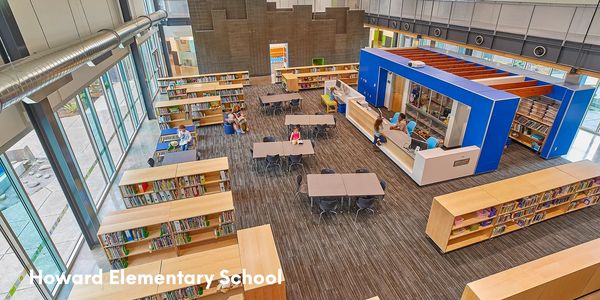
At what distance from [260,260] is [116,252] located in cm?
309

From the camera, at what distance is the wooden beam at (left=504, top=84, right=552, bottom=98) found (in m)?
8.94

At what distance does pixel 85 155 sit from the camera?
8250 millimetres

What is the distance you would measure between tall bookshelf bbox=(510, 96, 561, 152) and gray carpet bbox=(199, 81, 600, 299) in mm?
788

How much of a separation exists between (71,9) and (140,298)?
7002 millimetres

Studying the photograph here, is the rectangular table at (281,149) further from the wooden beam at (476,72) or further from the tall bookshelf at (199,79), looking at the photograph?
the tall bookshelf at (199,79)

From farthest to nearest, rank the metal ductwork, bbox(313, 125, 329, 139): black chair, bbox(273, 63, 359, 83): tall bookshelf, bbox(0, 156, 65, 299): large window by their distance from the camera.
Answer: bbox(273, 63, 359, 83): tall bookshelf → bbox(313, 125, 329, 139): black chair → bbox(0, 156, 65, 299): large window → the metal ductwork

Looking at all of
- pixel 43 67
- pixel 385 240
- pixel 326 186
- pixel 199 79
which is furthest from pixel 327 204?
pixel 199 79

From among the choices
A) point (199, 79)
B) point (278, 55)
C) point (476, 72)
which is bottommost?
point (199, 79)

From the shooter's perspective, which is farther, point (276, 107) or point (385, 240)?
point (276, 107)

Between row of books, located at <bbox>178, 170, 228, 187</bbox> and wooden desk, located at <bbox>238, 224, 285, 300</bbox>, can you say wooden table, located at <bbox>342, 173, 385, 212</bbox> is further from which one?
row of books, located at <bbox>178, 170, 228, 187</bbox>

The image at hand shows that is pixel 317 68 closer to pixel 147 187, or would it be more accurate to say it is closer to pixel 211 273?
pixel 147 187

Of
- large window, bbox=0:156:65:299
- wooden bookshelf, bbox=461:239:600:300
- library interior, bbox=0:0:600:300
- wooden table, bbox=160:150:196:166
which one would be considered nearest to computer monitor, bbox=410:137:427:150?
library interior, bbox=0:0:600:300

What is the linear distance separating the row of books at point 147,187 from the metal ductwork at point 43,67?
9.58 feet

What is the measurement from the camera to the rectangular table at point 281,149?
29.8 feet
